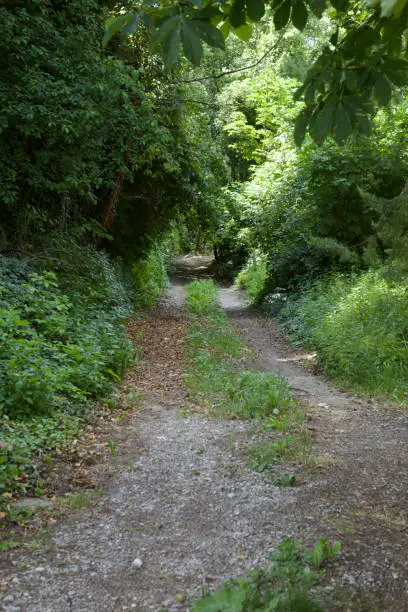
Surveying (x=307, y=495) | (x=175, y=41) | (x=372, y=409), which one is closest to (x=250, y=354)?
(x=372, y=409)

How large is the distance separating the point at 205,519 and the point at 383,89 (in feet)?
9.96

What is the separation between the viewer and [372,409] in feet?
22.9

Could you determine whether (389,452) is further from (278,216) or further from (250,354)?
(278,216)

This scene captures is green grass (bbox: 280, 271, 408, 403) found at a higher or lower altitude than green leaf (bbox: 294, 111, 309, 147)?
lower

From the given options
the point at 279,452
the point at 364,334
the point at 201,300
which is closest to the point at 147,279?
the point at 201,300

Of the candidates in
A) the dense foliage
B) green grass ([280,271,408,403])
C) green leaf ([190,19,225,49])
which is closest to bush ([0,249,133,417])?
the dense foliage

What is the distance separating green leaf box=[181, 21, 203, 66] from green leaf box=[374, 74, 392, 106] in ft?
3.51

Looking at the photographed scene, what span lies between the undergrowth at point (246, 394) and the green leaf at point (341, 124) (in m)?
2.95

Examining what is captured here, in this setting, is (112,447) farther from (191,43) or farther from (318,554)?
(191,43)

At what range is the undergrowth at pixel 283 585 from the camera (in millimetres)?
2598

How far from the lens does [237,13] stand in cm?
266

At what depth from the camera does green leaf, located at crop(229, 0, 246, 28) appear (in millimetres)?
2646

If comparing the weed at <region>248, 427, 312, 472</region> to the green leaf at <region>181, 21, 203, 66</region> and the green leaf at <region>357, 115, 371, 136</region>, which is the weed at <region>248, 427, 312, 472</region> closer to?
the green leaf at <region>357, 115, 371, 136</region>

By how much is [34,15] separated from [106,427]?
260 inches
